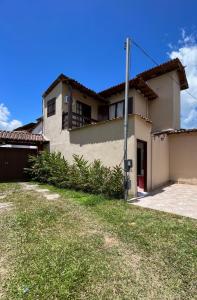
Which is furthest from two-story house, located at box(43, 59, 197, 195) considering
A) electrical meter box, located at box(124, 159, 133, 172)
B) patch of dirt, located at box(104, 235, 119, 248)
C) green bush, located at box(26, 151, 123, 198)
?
patch of dirt, located at box(104, 235, 119, 248)

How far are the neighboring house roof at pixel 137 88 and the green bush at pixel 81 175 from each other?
6130 mm

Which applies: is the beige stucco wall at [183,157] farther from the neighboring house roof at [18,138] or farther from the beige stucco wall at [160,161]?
the neighboring house roof at [18,138]

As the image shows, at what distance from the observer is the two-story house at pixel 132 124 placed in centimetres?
1070

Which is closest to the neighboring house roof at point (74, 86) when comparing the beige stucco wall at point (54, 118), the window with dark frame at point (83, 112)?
the beige stucco wall at point (54, 118)

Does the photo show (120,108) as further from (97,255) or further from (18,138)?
(97,255)

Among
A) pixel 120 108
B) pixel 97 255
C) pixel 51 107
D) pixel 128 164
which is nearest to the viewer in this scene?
pixel 97 255

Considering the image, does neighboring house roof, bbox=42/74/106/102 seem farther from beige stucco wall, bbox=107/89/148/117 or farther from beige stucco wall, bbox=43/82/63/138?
beige stucco wall, bbox=107/89/148/117

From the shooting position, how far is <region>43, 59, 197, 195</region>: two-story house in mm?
10703

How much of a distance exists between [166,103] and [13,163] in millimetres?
12714

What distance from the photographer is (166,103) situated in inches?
619

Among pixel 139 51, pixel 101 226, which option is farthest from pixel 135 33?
pixel 101 226

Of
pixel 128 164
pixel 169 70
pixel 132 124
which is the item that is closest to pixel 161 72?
pixel 169 70

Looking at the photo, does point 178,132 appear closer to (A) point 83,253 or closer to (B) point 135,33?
(B) point 135,33

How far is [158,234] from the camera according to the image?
505 cm
